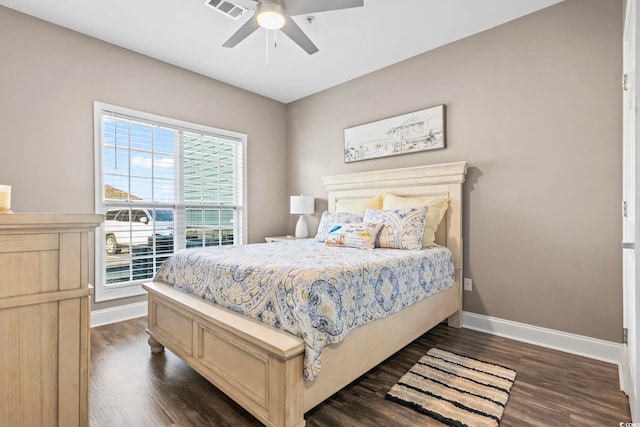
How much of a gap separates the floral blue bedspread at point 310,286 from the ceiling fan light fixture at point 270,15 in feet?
5.52

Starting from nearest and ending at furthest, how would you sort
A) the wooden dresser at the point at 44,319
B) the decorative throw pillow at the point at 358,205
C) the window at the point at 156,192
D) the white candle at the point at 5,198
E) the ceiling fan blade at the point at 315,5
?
the wooden dresser at the point at 44,319 < the white candle at the point at 5,198 < the ceiling fan blade at the point at 315,5 < the window at the point at 156,192 < the decorative throw pillow at the point at 358,205

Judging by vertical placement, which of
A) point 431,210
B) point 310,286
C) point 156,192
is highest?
point 156,192

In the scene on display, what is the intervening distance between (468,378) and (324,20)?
9.98ft

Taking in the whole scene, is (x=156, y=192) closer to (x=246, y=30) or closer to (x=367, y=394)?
(x=246, y=30)

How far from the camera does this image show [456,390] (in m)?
1.91

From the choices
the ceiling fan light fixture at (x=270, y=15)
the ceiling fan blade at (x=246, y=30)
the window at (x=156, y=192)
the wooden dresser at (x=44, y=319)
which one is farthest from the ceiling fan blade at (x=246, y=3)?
the wooden dresser at (x=44, y=319)

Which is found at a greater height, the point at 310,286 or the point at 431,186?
the point at 431,186

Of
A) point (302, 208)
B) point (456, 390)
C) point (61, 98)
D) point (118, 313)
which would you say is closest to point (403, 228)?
point (456, 390)

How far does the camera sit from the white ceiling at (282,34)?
2639 mm

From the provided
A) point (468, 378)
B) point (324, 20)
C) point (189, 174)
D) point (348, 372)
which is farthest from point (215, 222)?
point (468, 378)

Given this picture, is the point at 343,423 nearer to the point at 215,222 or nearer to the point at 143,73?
the point at 215,222

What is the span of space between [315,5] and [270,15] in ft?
1.05

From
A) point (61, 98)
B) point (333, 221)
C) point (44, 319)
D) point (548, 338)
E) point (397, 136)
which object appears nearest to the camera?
point (44, 319)

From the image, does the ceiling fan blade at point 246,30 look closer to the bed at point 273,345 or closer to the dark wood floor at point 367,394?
the bed at point 273,345
